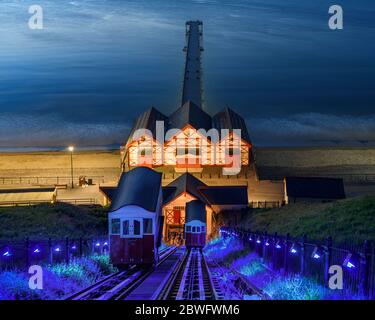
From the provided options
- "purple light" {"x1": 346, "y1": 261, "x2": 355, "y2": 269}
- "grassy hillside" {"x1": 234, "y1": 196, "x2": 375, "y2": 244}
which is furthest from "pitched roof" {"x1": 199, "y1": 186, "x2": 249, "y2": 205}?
"purple light" {"x1": 346, "y1": 261, "x2": 355, "y2": 269}

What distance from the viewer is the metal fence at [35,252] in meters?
17.0

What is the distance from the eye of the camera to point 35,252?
18.1 metres

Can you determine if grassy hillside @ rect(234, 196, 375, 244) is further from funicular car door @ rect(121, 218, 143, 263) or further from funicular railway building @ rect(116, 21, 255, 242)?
funicular railway building @ rect(116, 21, 255, 242)

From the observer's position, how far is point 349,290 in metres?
12.0

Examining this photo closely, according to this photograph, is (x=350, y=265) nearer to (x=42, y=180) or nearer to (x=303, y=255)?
(x=303, y=255)

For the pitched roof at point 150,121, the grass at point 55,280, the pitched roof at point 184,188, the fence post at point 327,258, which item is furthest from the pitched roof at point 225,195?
the fence post at point 327,258

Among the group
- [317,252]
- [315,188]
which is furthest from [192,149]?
[317,252]

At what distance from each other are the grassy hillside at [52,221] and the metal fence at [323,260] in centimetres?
1370

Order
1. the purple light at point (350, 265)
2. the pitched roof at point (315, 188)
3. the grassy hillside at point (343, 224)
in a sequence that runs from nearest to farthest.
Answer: the purple light at point (350, 265) < the grassy hillside at point (343, 224) < the pitched roof at point (315, 188)

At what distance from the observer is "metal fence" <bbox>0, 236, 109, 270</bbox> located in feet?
55.9

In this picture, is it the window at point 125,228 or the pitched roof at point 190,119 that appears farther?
the pitched roof at point 190,119

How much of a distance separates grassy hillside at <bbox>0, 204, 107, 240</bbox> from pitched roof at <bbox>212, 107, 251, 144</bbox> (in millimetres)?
26218

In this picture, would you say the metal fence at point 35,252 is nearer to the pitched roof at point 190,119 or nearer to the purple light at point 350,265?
the purple light at point 350,265
